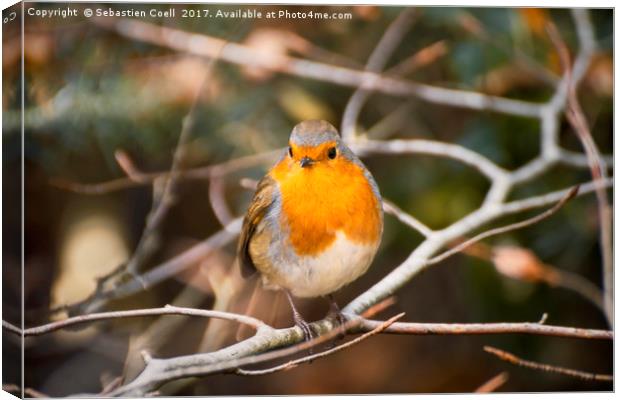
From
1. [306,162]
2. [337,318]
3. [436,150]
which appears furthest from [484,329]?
[436,150]

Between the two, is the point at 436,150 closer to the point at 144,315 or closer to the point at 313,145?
the point at 313,145

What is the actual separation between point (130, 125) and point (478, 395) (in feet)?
4.21

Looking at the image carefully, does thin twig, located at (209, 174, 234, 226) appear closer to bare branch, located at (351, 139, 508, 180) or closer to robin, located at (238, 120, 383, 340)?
robin, located at (238, 120, 383, 340)

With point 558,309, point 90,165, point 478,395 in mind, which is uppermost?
point 90,165

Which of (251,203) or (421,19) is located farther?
(421,19)

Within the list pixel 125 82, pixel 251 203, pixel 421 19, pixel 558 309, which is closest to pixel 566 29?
pixel 421 19

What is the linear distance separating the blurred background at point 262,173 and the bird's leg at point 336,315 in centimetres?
3

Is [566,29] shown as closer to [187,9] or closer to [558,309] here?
[558,309]

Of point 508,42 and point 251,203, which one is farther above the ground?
point 508,42

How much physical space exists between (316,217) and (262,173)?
40 centimetres

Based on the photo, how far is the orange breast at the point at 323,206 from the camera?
97.4 inches

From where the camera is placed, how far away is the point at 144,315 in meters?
2.33

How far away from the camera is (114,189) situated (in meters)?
2.64

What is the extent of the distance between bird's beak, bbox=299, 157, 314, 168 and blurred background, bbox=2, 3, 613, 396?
0.33 m
